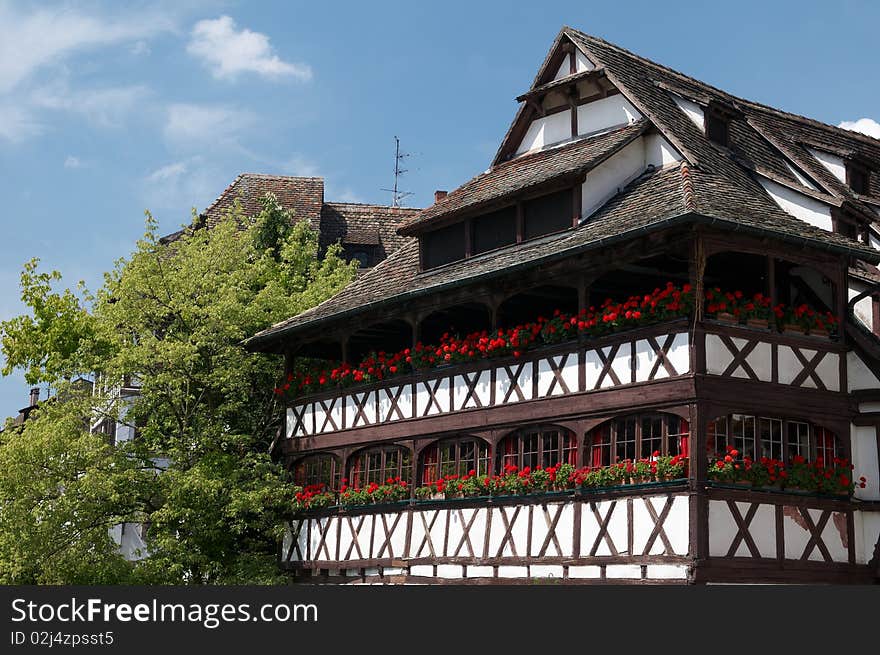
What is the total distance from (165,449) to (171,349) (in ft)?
10.0

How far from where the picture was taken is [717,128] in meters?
28.3

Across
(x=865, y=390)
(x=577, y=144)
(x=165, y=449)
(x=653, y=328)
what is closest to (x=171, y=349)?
(x=165, y=449)

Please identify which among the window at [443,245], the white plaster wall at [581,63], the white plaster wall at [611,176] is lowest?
the window at [443,245]

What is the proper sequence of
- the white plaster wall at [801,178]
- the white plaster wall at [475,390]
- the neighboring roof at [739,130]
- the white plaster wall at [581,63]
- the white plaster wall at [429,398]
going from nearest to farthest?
the white plaster wall at [475,390] < the neighboring roof at [739,130] < the white plaster wall at [429,398] < the white plaster wall at [801,178] < the white plaster wall at [581,63]

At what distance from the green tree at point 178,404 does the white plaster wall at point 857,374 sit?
1263cm

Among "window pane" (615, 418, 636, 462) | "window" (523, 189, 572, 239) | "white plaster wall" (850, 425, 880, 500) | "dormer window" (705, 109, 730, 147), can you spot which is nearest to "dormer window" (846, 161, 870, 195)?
"dormer window" (705, 109, 730, 147)

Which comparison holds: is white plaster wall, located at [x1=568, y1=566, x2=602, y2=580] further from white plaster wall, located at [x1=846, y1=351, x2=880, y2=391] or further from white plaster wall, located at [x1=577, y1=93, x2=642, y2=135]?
white plaster wall, located at [x1=577, y1=93, x2=642, y2=135]

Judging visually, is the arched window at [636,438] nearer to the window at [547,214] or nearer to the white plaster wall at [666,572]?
the white plaster wall at [666,572]

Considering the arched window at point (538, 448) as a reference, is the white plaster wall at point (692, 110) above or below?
above

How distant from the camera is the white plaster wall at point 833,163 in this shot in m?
28.6

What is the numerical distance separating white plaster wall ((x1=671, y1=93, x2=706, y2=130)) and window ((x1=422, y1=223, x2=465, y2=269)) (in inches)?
200

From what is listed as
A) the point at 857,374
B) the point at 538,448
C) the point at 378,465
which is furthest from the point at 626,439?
the point at 378,465

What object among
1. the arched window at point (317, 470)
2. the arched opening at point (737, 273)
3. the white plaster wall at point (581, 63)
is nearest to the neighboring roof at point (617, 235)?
the arched opening at point (737, 273)

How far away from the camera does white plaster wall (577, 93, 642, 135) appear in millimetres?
28188
